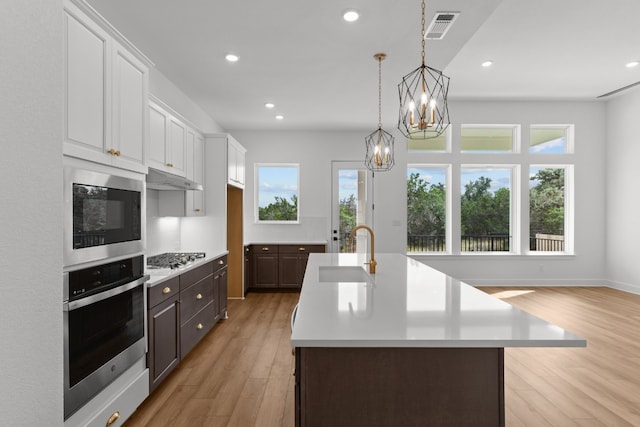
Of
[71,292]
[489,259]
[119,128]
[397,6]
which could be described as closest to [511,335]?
[71,292]

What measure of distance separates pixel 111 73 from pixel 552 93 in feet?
20.6

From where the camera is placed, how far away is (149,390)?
240 cm

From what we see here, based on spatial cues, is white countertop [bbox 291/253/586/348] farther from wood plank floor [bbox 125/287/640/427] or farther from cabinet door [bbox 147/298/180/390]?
cabinet door [bbox 147/298/180/390]

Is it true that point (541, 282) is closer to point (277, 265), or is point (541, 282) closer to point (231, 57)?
point (277, 265)

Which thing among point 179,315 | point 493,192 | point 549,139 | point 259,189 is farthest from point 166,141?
point 549,139

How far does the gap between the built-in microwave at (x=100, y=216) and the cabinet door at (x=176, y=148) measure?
1.43m

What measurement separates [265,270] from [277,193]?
1.51 metres

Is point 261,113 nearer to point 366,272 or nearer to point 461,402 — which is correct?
point 366,272

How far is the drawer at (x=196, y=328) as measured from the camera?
9.98 feet

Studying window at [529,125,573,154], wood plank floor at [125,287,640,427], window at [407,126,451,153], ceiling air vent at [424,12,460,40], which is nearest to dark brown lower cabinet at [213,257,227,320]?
wood plank floor at [125,287,640,427]

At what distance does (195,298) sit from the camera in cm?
333

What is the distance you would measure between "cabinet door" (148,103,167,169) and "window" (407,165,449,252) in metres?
4.41

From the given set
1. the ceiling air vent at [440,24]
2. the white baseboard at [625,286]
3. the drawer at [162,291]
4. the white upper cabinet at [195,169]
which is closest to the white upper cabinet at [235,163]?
the white upper cabinet at [195,169]

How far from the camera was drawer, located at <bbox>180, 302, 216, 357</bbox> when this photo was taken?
9.98 ft
